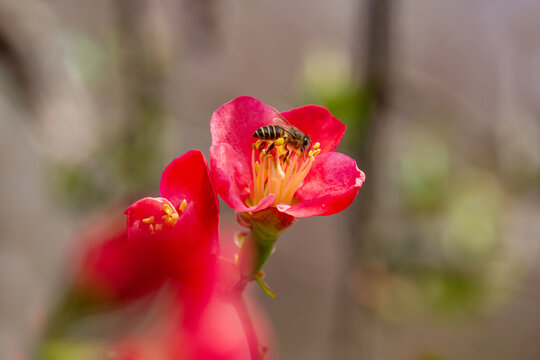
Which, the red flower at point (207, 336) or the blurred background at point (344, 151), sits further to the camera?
the blurred background at point (344, 151)

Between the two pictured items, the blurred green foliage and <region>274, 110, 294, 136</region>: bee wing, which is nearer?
<region>274, 110, 294, 136</region>: bee wing

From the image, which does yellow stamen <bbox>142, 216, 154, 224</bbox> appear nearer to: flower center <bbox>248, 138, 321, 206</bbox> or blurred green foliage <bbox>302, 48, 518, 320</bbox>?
flower center <bbox>248, 138, 321, 206</bbox>

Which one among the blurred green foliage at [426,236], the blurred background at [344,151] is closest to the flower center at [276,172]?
the blurred background at [344,151]

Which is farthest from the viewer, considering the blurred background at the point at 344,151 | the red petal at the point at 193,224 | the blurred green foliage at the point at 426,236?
the blurred green foliage at the point at 426,236

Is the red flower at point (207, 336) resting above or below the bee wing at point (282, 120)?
below

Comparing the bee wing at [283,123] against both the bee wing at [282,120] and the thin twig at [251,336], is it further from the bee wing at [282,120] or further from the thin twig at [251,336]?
the thin twig at [251,336]

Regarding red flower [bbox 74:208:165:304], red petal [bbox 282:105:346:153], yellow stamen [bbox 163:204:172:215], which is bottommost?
red flower [bbox 74:208:165:304]

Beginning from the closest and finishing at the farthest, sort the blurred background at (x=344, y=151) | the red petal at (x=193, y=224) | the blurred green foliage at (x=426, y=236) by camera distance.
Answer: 1. the red petal at (x=193, y=224)
2. the blurred background at (x=344, y=151)
3. the blurred green foliage at (x=426, y=236)

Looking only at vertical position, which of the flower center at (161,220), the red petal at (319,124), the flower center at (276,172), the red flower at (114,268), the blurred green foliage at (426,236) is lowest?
the blurred green foliage at (426,236)

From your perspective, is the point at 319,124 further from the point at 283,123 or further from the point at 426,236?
the point at 426,236

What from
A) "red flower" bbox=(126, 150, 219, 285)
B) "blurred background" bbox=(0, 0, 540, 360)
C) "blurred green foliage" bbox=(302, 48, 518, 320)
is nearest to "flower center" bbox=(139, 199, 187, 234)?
"red flower" bbox=(126, 150, 219, 285)
